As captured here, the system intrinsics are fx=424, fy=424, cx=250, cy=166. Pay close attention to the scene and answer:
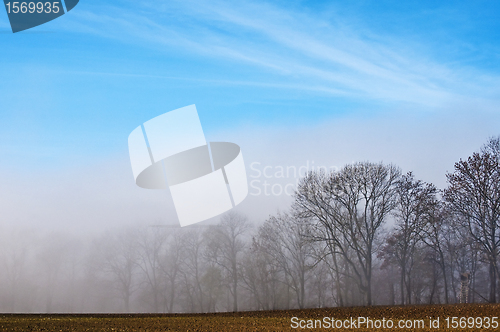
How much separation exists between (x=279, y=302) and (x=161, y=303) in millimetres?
14267

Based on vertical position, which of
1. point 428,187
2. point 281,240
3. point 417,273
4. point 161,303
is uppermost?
point 428,187

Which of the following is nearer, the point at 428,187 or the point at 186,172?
the point at 186,172

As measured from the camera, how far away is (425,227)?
41.5 m

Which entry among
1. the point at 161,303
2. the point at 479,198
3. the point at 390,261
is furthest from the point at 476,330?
the point at 161,303

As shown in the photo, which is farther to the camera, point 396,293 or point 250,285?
point 396,293

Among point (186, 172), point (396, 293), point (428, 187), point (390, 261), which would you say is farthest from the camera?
point (396, 293)

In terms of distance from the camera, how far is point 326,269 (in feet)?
173

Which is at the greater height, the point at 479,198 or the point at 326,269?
the point at 479,198

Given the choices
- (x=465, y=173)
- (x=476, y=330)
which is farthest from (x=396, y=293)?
(x=476, y=330)

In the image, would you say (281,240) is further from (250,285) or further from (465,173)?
(465,173)

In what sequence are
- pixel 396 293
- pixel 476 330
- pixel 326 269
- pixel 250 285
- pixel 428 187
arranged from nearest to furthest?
pixel 476 330, pixel 428 187, pixel 250 285, pixel 326 269, pixel 396 293

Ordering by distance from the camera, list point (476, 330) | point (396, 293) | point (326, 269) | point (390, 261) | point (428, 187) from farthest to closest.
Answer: point (396, 293), point (326, 269), point (390, 261), point (428, 187), point (476, 330)

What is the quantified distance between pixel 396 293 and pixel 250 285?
21252mm

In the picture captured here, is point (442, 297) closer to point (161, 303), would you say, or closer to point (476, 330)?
point (161, 303)
